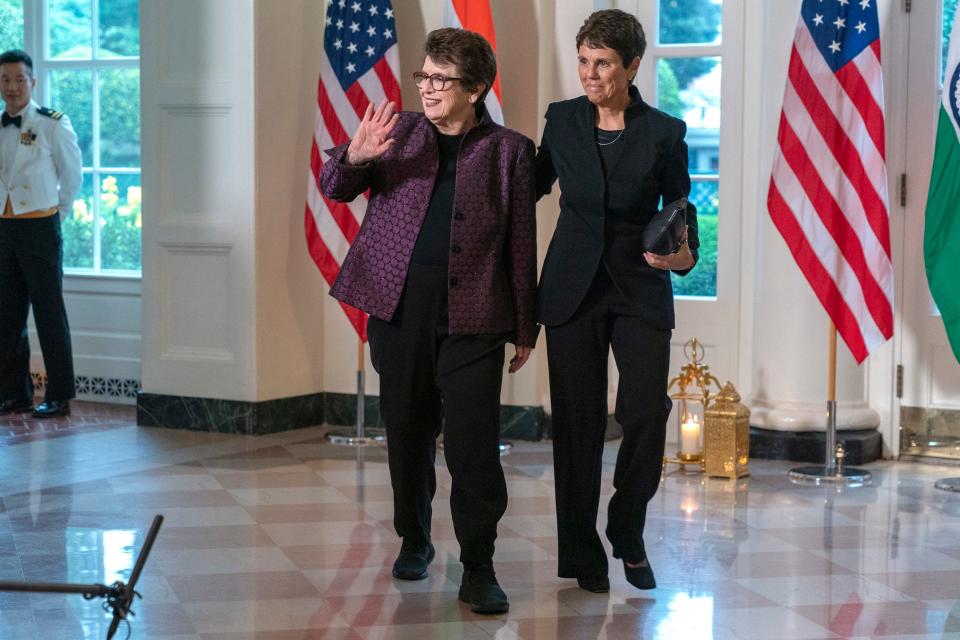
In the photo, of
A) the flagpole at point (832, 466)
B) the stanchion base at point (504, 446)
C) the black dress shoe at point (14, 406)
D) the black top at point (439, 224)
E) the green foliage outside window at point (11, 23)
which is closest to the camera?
the black top at point (439, 224)

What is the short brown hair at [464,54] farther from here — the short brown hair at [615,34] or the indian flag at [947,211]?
the indian flag at [947,211]

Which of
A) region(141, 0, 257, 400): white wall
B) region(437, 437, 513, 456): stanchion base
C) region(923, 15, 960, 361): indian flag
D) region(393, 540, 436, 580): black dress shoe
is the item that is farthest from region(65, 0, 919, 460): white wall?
region(393, 540, 436, 580): black dress shoe

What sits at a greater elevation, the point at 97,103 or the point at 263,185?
the point at 97,103

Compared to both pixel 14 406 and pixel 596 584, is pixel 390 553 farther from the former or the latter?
pixel 14 406

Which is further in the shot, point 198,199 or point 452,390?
point 198,199

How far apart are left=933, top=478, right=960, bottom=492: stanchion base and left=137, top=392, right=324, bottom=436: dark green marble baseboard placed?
115 inches

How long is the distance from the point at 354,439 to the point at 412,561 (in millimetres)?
2424

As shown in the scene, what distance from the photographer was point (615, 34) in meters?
3.34

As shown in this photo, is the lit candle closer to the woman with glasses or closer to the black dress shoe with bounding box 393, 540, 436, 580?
the black dress shoe with bounding box 393, 540, 436, 580

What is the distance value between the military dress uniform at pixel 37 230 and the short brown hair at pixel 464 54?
396 centimetres

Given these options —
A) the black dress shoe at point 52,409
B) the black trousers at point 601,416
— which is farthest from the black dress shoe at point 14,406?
the black trousers at point 601,416

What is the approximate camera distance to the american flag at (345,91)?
605 cm

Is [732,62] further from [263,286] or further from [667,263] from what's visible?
[667,263]

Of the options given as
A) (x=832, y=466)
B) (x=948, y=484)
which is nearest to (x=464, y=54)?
(x=832, y=466)
